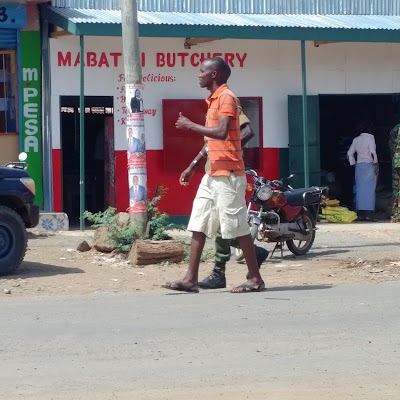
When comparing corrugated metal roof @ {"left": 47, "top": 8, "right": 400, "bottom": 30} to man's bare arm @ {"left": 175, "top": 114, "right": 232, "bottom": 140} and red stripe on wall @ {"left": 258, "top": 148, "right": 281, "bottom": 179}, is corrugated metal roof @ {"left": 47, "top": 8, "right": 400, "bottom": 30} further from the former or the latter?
man's bare arm @ {"left": 175, "top": 114, "right": 232, "bottom": 140}

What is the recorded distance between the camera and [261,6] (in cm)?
1856

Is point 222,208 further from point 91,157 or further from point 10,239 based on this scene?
point 91,157

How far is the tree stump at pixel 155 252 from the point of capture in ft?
40.9

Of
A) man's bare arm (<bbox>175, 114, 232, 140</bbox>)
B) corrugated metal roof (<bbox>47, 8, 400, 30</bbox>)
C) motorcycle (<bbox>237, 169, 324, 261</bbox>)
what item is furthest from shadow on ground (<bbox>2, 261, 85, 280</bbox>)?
corrugated metal roof (<bbox>47, 8, 400, 30</bbox>)

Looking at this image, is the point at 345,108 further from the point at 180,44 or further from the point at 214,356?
the point at 214,356

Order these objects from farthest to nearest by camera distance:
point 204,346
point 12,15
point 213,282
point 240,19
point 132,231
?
1. point 240,19
2. point 12,15
3. point 132,231
4. point 213,282
5. point 204,346

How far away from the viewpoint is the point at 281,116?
61.7 feet

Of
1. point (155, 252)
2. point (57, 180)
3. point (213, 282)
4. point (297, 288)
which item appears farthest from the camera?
point (57, 180)

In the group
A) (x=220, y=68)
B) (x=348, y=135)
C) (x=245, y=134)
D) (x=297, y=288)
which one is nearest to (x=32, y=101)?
(x=245, y=134)

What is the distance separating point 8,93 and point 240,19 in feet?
12.9

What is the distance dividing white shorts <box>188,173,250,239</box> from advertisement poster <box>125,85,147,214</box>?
3.54m

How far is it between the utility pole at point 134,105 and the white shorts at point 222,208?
3.41m

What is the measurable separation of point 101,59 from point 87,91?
1.86 ft

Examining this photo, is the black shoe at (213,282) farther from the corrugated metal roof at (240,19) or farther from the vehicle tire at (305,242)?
the corrugated metal roof at (240,19)
